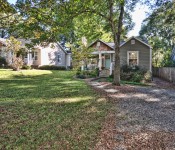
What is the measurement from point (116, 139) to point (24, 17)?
17.2ft

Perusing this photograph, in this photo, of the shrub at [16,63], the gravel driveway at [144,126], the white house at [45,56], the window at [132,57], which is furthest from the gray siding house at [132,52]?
the gravel driveway at [144,126]

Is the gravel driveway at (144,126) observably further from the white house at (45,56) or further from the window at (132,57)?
the white house at (45,56)

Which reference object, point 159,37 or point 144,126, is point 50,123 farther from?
point 159,37

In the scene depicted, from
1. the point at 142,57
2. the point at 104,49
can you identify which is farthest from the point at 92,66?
the point at 142,57

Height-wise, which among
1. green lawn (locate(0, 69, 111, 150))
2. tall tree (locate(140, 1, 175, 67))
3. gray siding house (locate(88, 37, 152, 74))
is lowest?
green lawn (locate(0, 69, 111, 150))

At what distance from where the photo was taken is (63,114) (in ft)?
28.0

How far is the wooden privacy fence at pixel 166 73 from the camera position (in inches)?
930

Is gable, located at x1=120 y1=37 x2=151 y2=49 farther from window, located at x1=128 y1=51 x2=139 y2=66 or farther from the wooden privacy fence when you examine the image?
the wooden privacy fence

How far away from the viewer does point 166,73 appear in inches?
1038

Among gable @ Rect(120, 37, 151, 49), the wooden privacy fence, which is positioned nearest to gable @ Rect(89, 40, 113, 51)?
gable @ Rect(120, 37, 151, 49)

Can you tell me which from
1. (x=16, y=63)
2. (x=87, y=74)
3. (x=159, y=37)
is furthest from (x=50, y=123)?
(x=159, y=37)

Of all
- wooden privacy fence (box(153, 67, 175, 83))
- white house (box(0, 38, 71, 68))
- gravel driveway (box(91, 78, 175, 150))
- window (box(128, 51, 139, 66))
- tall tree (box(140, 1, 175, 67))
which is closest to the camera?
gravel driveway (box(91, 78, 175, 150))

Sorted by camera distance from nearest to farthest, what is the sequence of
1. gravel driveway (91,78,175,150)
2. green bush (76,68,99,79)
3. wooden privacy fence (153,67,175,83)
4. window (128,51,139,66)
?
gravel driveway (91,78,175,150), wooden privacy fence (153,67,175,83), green bush (76,68,99,79), window (128,51,139,66)

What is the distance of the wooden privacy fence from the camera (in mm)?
23631
